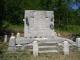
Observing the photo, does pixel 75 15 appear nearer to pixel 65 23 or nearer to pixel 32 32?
pixel 65 23

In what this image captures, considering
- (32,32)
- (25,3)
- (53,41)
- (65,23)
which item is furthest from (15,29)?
(53,41)

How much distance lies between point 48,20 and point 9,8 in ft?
31.7

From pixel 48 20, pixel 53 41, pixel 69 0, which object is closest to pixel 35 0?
pixel 69 0

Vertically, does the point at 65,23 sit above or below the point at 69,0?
below

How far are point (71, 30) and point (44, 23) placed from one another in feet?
44.2

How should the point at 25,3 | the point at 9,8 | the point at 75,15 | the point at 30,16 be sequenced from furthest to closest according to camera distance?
the point at 75,15 → the point at 25,3 → the point at 9,8 → the point at 30,16

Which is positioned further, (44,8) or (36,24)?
(44,8)

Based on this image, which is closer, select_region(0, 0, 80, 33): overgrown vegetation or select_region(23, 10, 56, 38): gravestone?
select_region(23, 10, 56, 38): gravestone

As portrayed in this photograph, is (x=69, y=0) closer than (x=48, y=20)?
No

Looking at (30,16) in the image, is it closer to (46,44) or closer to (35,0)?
(46,44)

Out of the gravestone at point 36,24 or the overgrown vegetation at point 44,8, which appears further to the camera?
the overgrown vegetation at point 44,8

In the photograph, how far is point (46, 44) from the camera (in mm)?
16625

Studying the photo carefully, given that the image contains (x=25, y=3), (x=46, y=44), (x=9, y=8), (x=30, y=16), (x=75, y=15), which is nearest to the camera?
(x=46, y=44)

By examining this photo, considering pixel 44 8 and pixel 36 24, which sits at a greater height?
pixel 44 8
